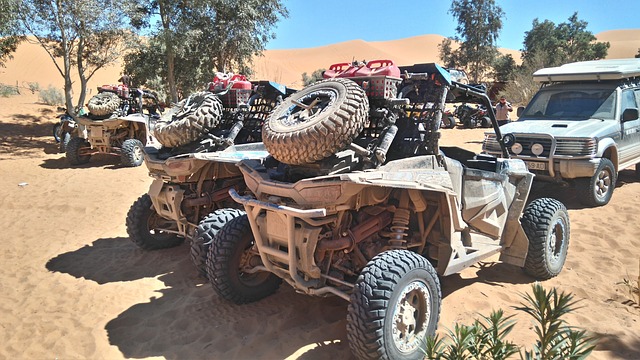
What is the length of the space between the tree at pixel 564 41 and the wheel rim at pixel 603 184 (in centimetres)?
2757

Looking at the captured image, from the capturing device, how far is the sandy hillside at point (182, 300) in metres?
3.85

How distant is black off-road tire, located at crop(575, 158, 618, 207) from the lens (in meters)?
7.27

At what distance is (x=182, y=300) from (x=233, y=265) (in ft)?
3.03

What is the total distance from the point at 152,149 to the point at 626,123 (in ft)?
25.6

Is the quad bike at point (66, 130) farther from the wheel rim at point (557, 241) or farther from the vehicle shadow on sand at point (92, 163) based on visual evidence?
the wheel rim at point (557, 241)

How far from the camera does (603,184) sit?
752 centimetres

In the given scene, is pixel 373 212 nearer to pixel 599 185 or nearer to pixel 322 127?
pixel 322 127

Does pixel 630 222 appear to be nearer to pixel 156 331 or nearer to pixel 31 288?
pixel 156 331

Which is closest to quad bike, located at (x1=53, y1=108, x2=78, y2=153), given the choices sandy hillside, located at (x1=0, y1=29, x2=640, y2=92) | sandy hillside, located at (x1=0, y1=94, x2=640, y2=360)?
sandy hillside, located at (x1=0, y1=94, x2=640, y2=360)

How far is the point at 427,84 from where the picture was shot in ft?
13.8

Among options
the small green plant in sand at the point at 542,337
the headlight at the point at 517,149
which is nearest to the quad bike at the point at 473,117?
the headlight at the point at 517,149

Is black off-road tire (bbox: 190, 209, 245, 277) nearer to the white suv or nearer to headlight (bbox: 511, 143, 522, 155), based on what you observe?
the white suv

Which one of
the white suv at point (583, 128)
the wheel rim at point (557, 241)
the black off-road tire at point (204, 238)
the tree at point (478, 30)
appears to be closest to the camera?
the black off-road tire at point (204, 238)

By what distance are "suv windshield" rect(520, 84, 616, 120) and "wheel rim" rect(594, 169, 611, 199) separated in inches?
40.6
